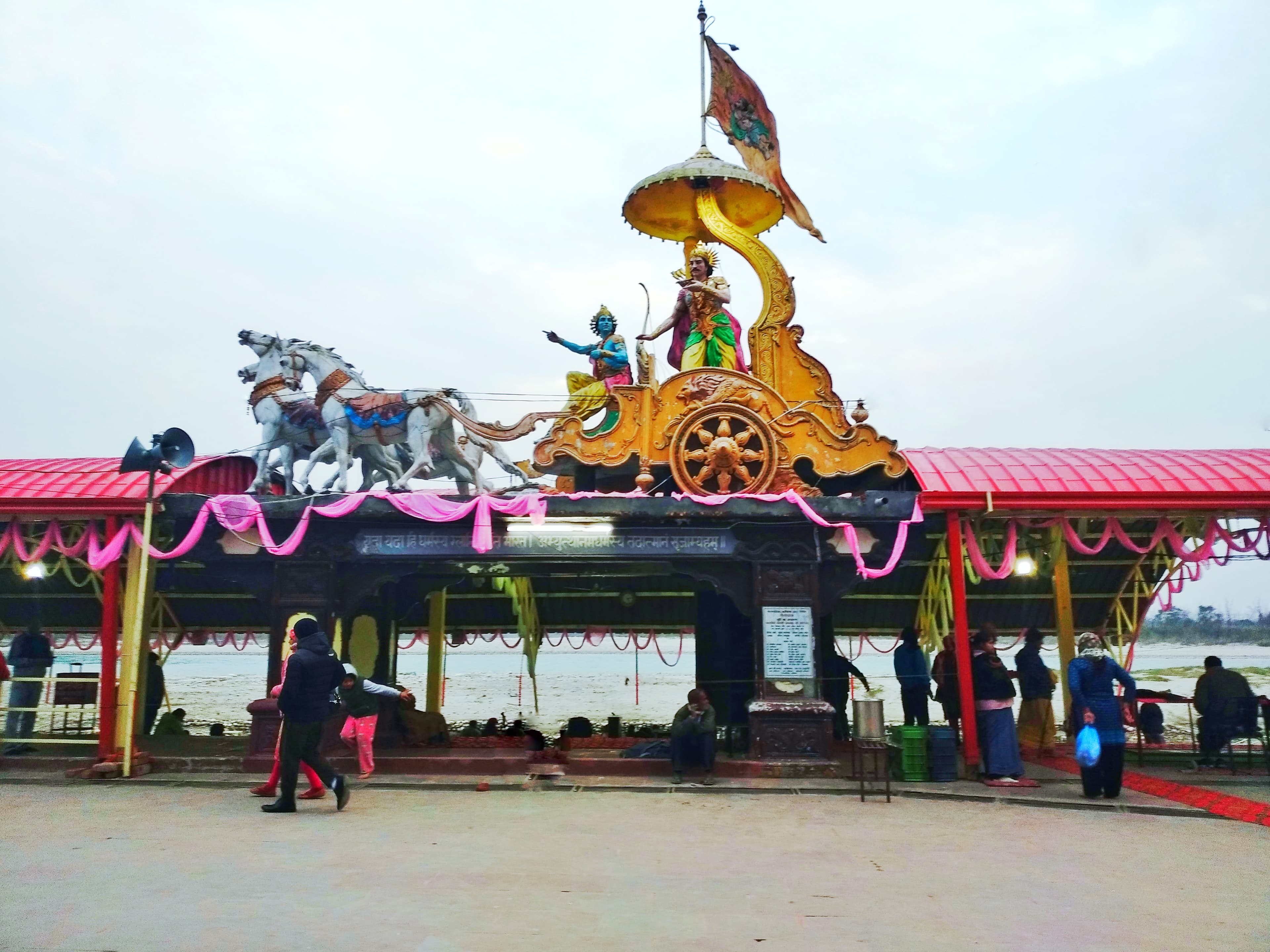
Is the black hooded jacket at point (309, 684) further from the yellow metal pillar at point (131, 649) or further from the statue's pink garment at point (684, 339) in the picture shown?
the statue's pink garment at point (684, 339)

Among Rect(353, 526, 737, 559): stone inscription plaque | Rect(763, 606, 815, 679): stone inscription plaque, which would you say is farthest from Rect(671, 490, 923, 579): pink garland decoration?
Rect(763, 606, 815, 679): stone inscription plaque

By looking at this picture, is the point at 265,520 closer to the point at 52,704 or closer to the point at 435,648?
the point at 52,704

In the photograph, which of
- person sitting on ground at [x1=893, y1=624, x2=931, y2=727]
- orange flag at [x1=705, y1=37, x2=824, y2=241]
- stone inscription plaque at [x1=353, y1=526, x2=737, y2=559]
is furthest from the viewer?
orange flag at [x1=705, y1=37, x2=824, y2=241]

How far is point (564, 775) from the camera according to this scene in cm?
1038

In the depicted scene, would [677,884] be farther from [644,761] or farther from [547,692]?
[547,692]

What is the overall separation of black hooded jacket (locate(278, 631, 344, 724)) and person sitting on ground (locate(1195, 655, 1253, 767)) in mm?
10482

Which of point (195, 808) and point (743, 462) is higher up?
point (743, 462)

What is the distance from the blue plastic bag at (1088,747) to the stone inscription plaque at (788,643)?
9.68ft

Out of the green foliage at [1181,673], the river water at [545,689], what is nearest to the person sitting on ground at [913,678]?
the river water at [545,689]

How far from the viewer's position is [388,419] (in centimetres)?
1145

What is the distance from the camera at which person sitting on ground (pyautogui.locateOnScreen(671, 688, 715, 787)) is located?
33.4ft

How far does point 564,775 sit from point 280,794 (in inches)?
128

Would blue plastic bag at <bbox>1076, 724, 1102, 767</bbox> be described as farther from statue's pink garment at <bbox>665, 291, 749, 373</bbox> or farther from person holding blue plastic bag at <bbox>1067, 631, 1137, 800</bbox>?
statue's pink garment at <bbox>665, 291, 749, 373</bbox>

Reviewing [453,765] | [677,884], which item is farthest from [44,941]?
[453,765]
